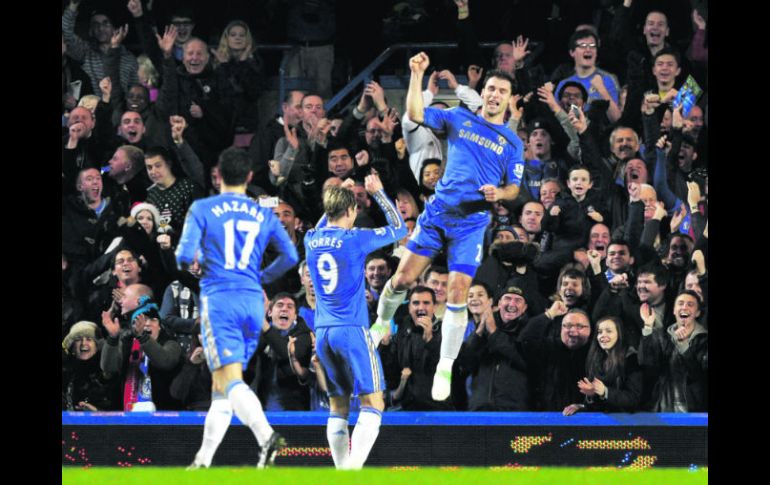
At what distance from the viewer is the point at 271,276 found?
976cm

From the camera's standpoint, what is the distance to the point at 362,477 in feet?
32.1

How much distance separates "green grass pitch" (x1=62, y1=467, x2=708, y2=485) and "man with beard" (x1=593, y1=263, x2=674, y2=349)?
1742 mm

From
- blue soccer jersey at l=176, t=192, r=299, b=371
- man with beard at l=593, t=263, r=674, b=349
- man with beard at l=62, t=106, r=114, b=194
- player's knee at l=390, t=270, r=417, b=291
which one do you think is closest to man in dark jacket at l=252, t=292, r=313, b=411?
player's knee at l=390, t=270, r=417, b=291

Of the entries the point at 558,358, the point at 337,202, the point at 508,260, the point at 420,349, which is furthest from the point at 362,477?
the point at 508,260

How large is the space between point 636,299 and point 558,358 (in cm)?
94

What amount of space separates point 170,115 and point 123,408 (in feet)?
9.60

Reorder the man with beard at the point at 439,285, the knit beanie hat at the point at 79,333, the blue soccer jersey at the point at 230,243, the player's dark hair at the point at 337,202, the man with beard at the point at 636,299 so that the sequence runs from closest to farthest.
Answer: the blue soccer jersey at the point at 230,243
the player's dark hair at the point at 337,202
the man with beard at the point at 636,299
the man with beard at the point at 439,285
the knit beanie hat at the point at 79,333

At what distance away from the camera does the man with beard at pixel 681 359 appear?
12.0 metres

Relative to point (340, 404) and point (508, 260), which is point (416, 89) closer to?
point (340, 404)

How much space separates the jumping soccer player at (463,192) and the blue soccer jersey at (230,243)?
1.54 meters

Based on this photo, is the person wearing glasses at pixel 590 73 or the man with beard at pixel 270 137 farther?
the person wearing glasses at pixel 590 73

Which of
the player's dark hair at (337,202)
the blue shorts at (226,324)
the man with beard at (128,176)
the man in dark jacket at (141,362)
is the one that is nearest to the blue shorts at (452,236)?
the player's dark hair at (337,202)

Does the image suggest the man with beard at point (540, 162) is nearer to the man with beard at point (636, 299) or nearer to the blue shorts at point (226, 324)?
the man with beard at point (636, 299)

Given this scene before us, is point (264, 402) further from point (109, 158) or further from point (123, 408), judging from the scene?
point (109, 158)
